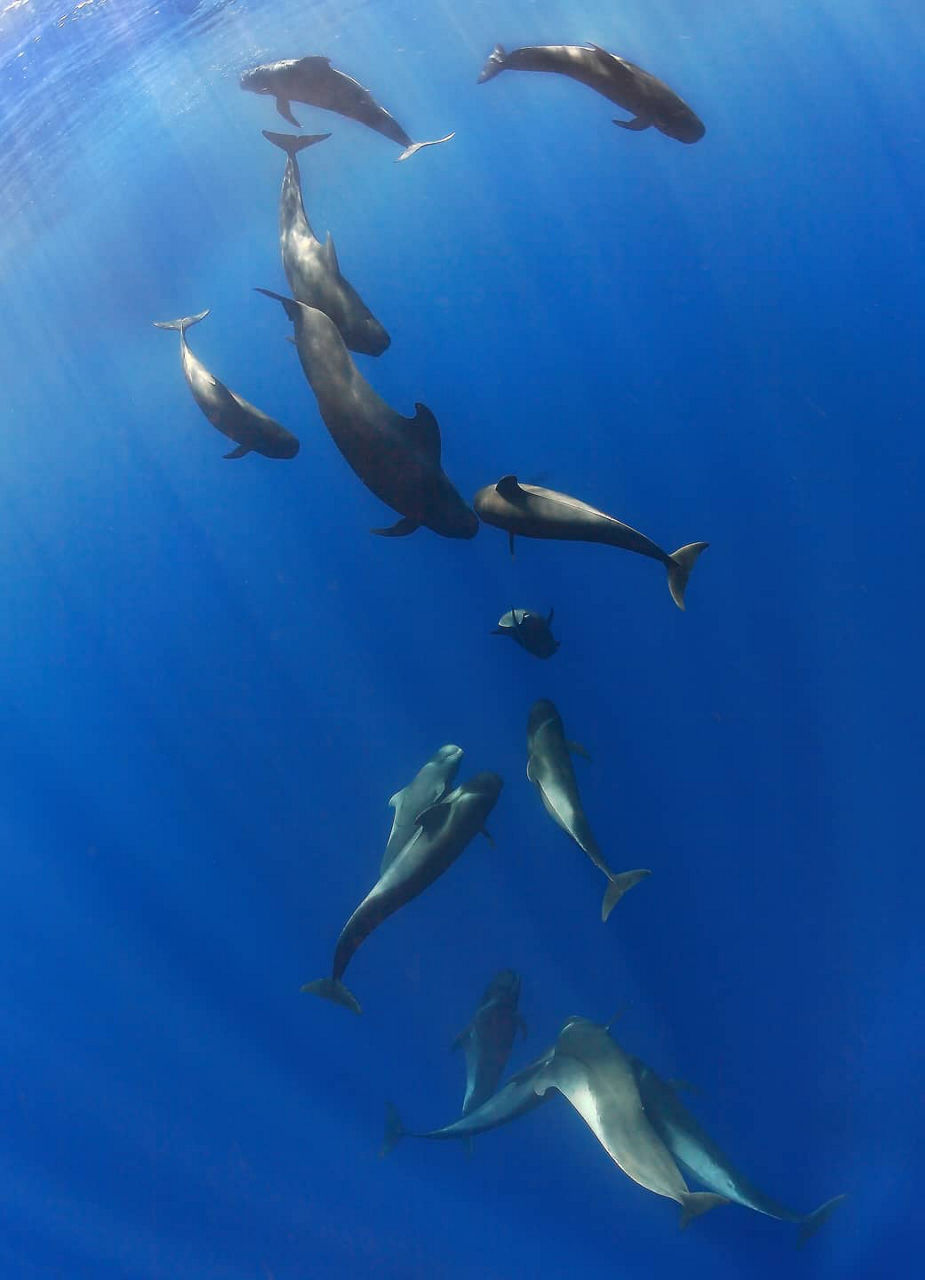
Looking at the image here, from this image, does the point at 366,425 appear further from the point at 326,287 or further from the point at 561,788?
the point at 561,788

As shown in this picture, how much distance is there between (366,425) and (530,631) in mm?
2540

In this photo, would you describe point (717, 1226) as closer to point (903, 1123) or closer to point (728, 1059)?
point (728, 1059)

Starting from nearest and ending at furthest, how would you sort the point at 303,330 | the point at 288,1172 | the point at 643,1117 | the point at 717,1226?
the point at 303,330, the point at 643,1117, the point at 717,1226, the point at 288,1172

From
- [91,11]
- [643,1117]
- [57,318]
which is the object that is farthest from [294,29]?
[643,1117]

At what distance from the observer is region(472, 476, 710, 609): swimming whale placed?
5129 millimetres

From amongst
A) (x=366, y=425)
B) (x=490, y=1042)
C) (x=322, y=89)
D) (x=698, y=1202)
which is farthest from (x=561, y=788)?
(x=322, y=89)

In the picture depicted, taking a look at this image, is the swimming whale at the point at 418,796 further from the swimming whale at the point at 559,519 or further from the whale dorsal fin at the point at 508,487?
the whale dorsal fin at the point at 508,487

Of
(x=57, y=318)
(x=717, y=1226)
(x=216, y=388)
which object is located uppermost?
(x=57, y=318)

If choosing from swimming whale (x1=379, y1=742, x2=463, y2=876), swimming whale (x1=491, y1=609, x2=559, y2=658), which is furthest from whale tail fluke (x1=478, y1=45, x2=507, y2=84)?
swimming whale (x1=379, y1=742, x2=463, y2=876)

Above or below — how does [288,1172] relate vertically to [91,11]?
below

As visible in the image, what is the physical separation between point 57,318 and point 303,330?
12.5 metres

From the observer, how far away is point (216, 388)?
252 inches

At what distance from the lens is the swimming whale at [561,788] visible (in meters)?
5.34

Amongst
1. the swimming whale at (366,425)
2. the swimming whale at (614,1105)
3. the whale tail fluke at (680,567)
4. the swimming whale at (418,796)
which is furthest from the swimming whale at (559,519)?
the swimming whale at (614,1105)
